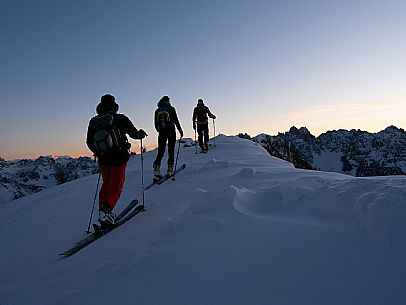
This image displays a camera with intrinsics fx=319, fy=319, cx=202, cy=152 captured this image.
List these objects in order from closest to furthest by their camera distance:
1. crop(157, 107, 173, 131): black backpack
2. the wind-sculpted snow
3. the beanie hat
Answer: the wind-sculpted snow < the beanie hat < crop(157, 107, 173, 131): black backpack

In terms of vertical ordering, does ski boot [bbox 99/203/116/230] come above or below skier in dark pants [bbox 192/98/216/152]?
below

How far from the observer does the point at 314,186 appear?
14.4 feet

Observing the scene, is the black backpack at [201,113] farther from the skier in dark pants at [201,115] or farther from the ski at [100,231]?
the ski at [100,231]

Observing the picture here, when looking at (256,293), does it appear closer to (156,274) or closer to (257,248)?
(257,248)

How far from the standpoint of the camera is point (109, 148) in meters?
5.13

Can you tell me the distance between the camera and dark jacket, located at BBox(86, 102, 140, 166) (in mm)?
5316

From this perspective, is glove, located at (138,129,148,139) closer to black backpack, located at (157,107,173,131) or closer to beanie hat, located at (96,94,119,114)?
beanie hat, located at (96,94,119,114)

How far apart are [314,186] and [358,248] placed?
1.82 metres

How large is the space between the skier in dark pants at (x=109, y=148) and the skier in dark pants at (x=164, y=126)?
3713 mm

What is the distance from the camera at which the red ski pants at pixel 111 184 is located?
525 centimetres

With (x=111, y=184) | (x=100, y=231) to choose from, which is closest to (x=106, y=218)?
(x=100, y=231)

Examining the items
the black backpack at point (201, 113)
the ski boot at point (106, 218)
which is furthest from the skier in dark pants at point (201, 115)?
the ski boot at point (106, 218)

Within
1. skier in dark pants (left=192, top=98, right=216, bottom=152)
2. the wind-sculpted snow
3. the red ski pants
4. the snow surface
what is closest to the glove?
the red ski pants

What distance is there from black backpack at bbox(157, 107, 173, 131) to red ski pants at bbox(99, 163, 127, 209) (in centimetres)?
406
